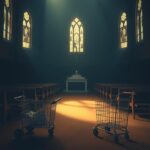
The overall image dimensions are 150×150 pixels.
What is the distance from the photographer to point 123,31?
623 inches

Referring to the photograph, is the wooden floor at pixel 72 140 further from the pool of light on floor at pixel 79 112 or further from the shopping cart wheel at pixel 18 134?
the pool of light on floor at pixel 79 112

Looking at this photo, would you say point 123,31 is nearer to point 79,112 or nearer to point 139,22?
point 139,22

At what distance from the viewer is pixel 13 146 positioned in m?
3.20

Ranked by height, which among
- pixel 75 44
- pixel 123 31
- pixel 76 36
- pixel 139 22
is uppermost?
pixel 139 22

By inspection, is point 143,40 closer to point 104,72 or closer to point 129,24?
point 129,24

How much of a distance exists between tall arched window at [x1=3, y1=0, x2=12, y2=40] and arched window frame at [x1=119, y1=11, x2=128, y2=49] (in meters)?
8.41

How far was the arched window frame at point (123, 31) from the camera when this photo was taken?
15462mm

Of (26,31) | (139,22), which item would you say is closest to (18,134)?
(139,22)

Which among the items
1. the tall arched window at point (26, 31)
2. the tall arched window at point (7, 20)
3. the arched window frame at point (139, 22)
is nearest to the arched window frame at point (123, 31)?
the arched window frame at point (139, 22)

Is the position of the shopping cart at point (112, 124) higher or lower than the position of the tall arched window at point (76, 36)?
lower

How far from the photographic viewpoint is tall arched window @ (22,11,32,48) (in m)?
15.5

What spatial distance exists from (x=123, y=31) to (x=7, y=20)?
8736 millimetres

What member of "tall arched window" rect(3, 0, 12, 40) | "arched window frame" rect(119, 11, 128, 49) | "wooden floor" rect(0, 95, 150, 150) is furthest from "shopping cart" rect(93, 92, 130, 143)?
"arched window frame" rect(119, 11, 128, 49)

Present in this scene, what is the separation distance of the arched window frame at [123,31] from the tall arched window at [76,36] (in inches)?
126
